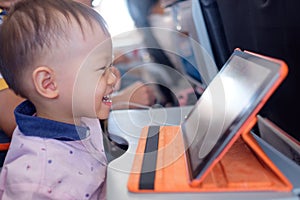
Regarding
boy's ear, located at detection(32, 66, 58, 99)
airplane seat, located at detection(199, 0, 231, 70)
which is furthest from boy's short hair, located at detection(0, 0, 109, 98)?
airplane seat, located at detection(199, 0, 231, 70)

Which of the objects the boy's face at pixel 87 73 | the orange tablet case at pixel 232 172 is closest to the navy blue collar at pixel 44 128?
the boy's face at pixel 87 73

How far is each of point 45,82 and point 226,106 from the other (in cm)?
36

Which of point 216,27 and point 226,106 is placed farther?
point 216,27

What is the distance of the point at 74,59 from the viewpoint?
0.68m

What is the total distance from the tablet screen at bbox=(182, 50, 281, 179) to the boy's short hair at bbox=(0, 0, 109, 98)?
0.28 m

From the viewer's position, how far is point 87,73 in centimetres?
68

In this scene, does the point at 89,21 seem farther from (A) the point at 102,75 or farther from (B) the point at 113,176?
(B) the point at 113,176

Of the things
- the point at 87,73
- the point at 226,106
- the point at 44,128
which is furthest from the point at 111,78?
the point at 226,106

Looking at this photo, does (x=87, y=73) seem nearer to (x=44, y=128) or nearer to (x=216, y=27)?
(x=44, y=128)

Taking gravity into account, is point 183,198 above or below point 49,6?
below

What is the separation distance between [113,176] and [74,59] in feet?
0.80

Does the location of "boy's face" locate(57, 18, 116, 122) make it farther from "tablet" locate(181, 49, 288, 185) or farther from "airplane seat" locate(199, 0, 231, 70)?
"airplane seat" locate(199, 0, 231, 70)

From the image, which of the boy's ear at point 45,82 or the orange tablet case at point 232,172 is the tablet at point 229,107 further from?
the boy's ear at point 45,82

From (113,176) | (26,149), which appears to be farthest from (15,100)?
(113,176)
